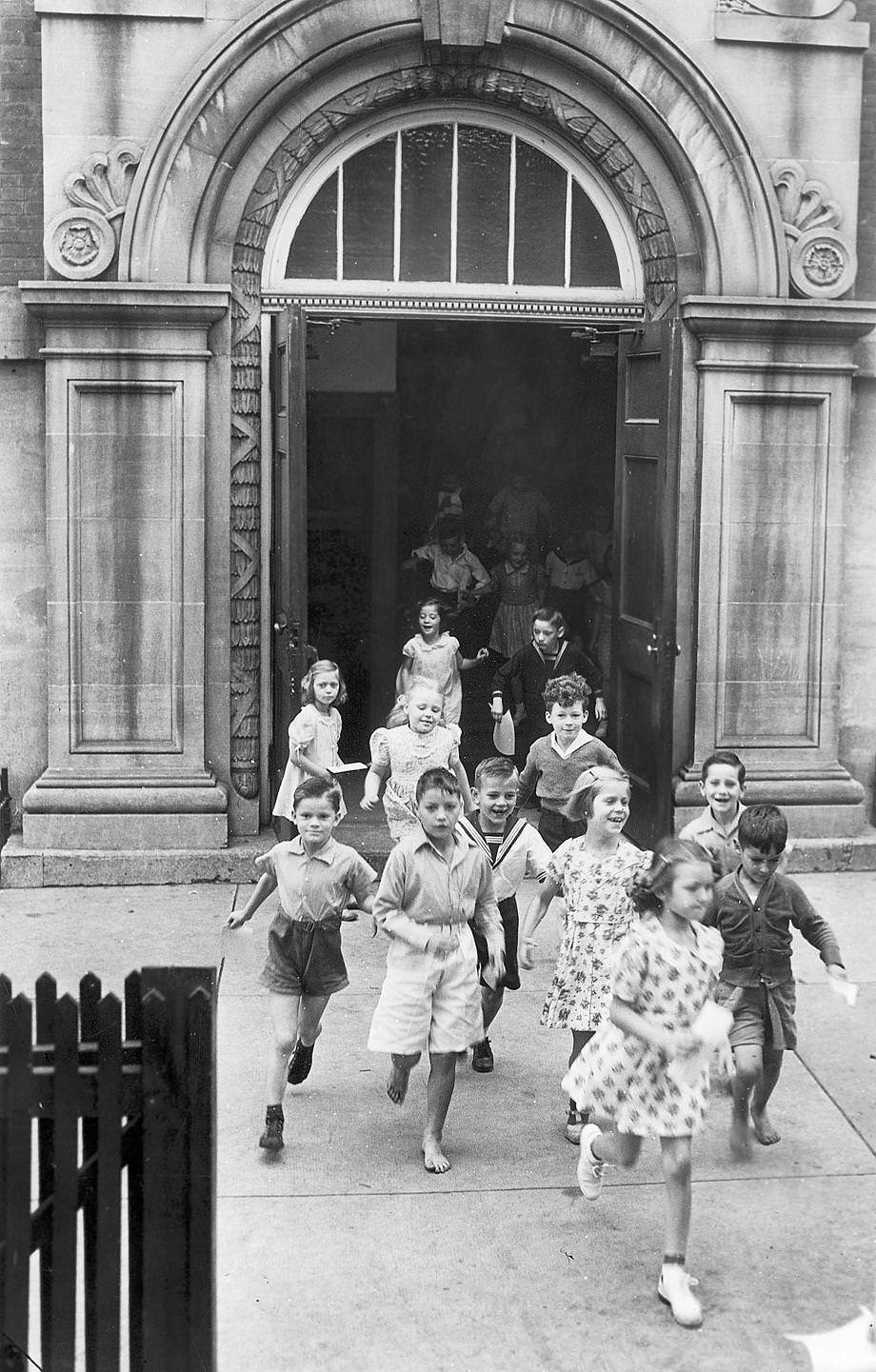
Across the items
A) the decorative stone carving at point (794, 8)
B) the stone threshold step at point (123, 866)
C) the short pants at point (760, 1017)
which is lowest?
the stone threshold step at point (123, 866)

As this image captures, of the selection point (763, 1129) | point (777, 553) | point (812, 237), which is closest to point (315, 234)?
point (812, 237)

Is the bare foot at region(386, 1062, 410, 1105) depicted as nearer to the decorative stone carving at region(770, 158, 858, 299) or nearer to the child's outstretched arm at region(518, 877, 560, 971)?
the child's outstretched arm at region(518, 877, 560, 971)

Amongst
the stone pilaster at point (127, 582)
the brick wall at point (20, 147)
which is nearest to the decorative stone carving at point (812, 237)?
the stone pilaster at point (127, 582)

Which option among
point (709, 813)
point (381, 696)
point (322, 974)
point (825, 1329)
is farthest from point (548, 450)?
point (825, 1329)

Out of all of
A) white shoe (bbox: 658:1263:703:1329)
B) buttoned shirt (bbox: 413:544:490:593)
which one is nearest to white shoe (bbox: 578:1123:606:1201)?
white shoe (bbox: 658:1263:703:1329)

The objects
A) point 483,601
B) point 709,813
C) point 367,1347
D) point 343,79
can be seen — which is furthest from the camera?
point 483,601

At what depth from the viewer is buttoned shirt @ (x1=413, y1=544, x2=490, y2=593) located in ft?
44.5

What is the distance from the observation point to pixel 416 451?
16719 mm

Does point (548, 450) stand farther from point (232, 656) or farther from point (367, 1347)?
point (367, 1347)

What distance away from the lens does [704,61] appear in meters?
9.90

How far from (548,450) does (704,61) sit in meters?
6.89

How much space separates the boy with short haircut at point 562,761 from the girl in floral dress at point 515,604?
546 centimetres

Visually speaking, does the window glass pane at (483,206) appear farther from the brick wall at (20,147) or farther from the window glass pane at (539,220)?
the brick wall at (20,147)

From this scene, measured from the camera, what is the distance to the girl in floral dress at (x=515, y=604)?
44.0 ft
